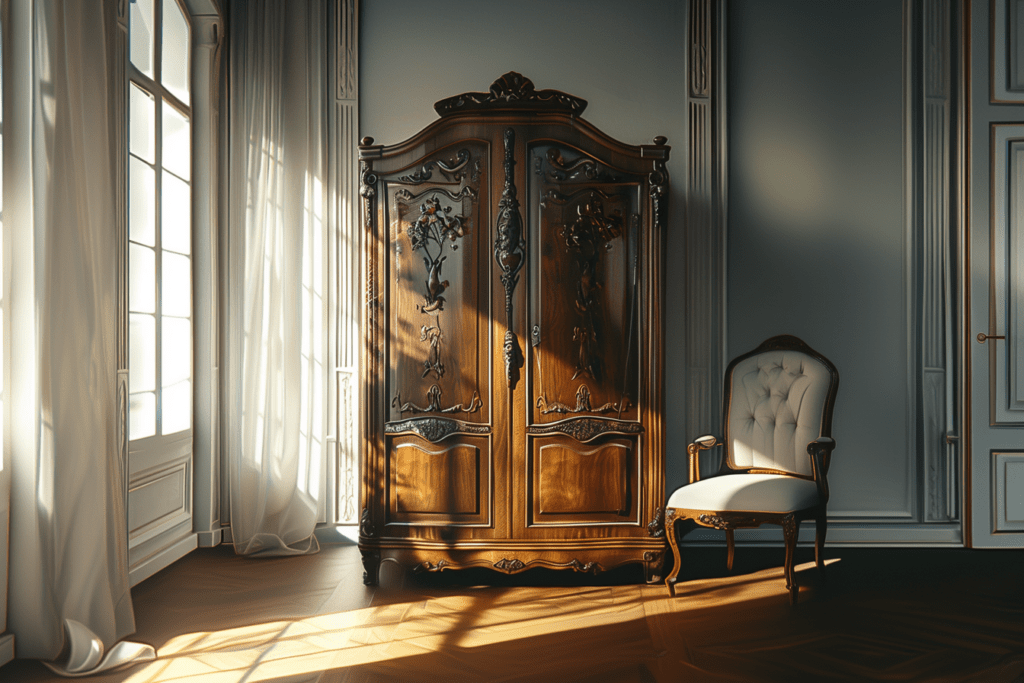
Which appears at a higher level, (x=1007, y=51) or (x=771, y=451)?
(x=1007, y=51)

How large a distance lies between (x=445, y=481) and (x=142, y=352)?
1557 mm

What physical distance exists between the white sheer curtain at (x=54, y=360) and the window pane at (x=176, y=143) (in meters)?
1.08

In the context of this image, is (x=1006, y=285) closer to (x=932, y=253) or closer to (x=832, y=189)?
(x=932, y=253)

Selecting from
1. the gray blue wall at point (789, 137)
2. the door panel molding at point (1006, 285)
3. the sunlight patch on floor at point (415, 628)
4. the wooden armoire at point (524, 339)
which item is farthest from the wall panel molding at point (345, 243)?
the door panel molding at point (1006, 285)

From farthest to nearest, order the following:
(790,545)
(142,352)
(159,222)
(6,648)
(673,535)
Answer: (159,222)
(142,352)
(673,535)
(790,545)
(6,648)

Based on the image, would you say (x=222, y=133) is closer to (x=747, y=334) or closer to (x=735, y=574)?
(x=747, y=334)

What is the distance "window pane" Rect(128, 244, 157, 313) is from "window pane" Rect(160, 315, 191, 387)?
0.17 metres

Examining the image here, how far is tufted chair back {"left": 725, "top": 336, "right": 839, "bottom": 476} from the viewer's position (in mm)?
3199

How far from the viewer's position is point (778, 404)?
3.30 metres

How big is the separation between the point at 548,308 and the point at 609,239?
1.38 feet

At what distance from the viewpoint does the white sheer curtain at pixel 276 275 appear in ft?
11.5

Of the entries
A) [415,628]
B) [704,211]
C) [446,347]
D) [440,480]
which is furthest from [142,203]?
[704,211]

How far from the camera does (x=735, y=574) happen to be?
10.5ft

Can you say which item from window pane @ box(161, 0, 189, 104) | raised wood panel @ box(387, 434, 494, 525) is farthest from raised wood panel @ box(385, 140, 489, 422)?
window pane @ box(161, 0, 189, 104)
